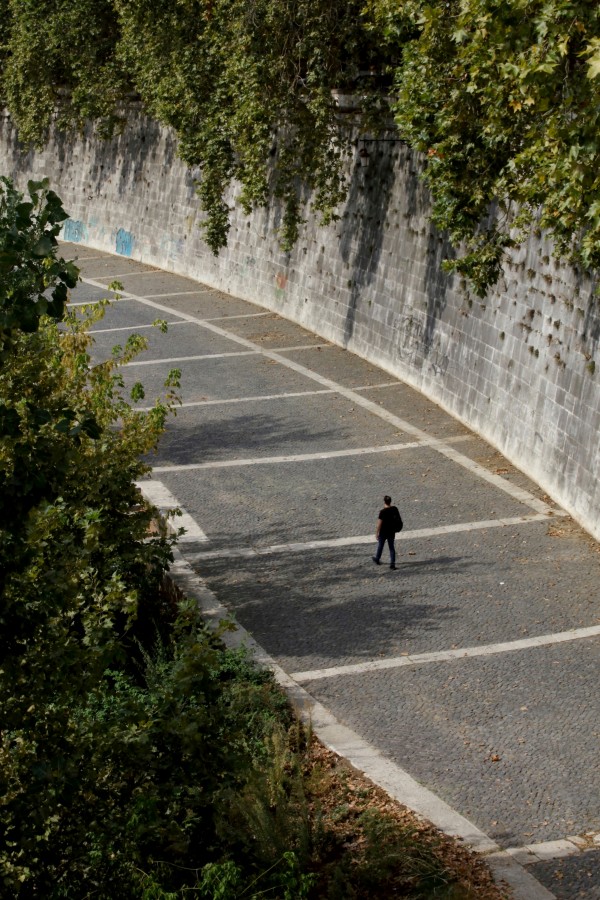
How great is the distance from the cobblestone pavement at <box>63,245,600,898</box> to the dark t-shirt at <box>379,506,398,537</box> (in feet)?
1.52

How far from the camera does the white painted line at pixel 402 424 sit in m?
14.5

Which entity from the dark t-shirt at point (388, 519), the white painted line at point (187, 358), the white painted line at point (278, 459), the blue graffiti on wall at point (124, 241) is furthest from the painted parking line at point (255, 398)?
the blue graffiti on wall at point (124, 241)

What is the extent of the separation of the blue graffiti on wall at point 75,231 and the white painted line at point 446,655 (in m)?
27.2

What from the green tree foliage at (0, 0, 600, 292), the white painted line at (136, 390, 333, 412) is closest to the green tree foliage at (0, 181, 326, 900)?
the green tree foliage at (0, 0, 600, 292)

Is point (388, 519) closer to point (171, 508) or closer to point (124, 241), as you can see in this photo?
point (171, 508)

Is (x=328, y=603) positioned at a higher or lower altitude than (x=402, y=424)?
lower

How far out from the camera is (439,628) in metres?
11.0

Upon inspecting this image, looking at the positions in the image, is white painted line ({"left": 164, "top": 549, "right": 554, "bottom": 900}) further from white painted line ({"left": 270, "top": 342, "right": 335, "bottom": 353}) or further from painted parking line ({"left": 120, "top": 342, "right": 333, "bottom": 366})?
white painted line ({"left": 270, "top": 342, "right": 335, "bottom": 353})

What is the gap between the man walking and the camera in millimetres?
12109

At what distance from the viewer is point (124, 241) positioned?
33062mm

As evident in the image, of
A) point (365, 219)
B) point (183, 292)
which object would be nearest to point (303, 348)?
point (365, 219)

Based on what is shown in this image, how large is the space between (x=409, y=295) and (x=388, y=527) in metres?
7.98

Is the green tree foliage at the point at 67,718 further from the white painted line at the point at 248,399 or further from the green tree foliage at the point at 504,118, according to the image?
the white painted line at the point at 248,399

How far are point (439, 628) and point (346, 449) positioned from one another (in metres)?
5.71
